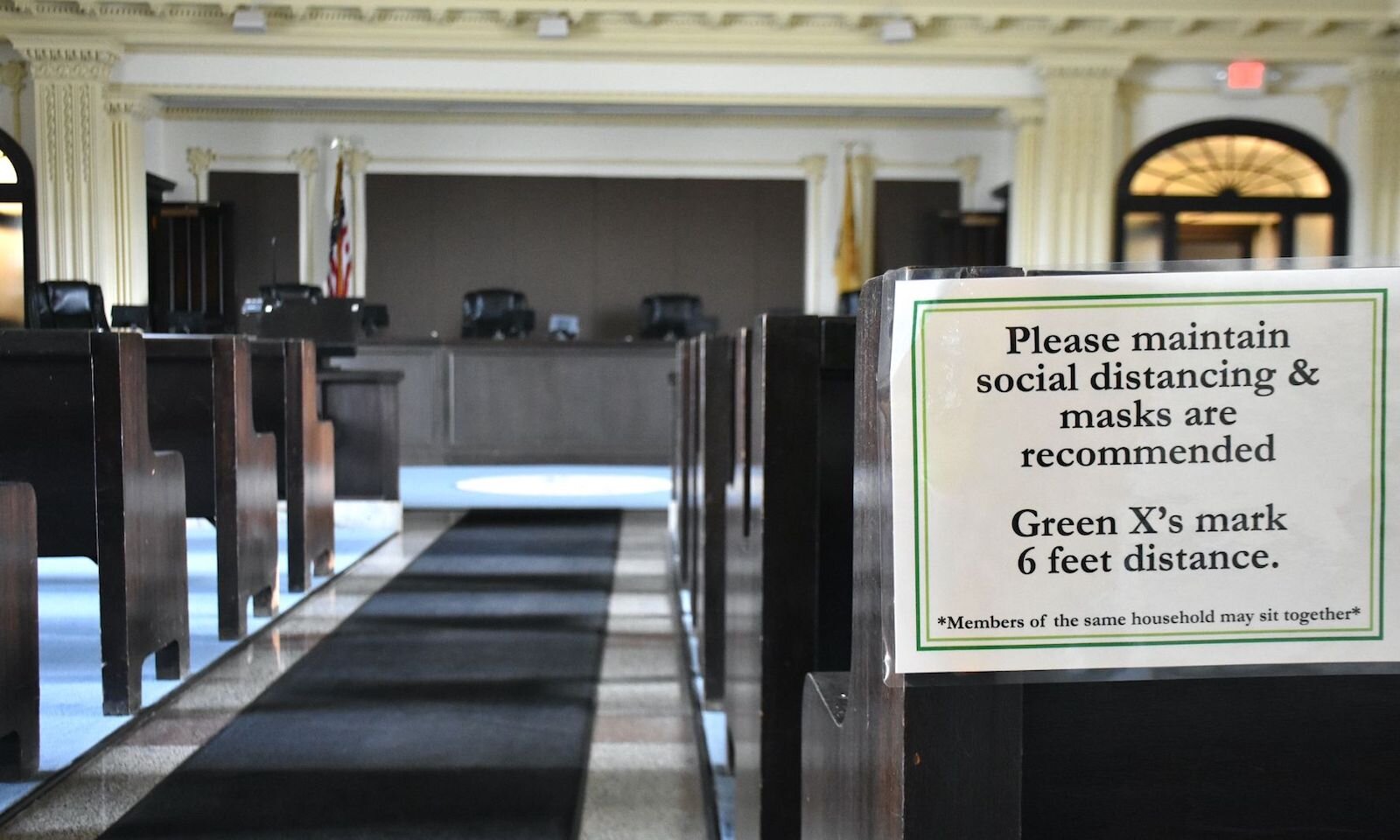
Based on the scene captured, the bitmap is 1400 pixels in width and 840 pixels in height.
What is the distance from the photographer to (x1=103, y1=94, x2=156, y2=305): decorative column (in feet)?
30.9

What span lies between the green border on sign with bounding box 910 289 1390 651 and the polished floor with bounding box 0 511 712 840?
1.50 meters

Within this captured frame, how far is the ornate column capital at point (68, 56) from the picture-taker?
9.02m

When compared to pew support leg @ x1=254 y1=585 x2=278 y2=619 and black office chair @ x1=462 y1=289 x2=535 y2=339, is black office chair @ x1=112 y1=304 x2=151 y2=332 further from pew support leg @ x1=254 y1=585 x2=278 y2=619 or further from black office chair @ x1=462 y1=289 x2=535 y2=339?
black office chair @ x1=462 y1=289 x2=535 y2=339

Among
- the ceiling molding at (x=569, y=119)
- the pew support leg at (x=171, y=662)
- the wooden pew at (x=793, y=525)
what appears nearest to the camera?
the wooden pew at (x=793, y=525)

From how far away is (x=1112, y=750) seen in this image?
52 centimetres

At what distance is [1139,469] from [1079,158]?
31.4 feet

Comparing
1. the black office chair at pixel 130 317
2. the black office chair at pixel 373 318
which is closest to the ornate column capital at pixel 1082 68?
the black office chair at pixel 373 318

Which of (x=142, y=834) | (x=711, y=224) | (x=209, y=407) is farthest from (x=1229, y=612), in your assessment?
(x=711, y=224)

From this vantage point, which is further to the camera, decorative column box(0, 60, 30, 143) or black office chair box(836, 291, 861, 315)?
decorative column box(0, 60, 30, 143)

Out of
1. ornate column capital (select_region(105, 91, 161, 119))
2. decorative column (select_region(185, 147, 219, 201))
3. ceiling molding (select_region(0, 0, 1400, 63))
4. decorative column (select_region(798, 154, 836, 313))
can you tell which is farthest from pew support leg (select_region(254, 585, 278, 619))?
decorative column (select_region(185, 147, 219, 201))

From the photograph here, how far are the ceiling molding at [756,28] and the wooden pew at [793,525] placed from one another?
26.3 ft

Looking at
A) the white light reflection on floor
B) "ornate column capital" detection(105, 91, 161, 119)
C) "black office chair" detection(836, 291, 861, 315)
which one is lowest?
the white light reflection on floor

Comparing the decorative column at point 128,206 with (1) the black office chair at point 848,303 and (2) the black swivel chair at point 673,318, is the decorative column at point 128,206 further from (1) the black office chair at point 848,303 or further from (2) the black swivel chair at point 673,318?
(1) the black office chair at point 848,303

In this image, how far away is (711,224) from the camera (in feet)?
Result: 40.3
